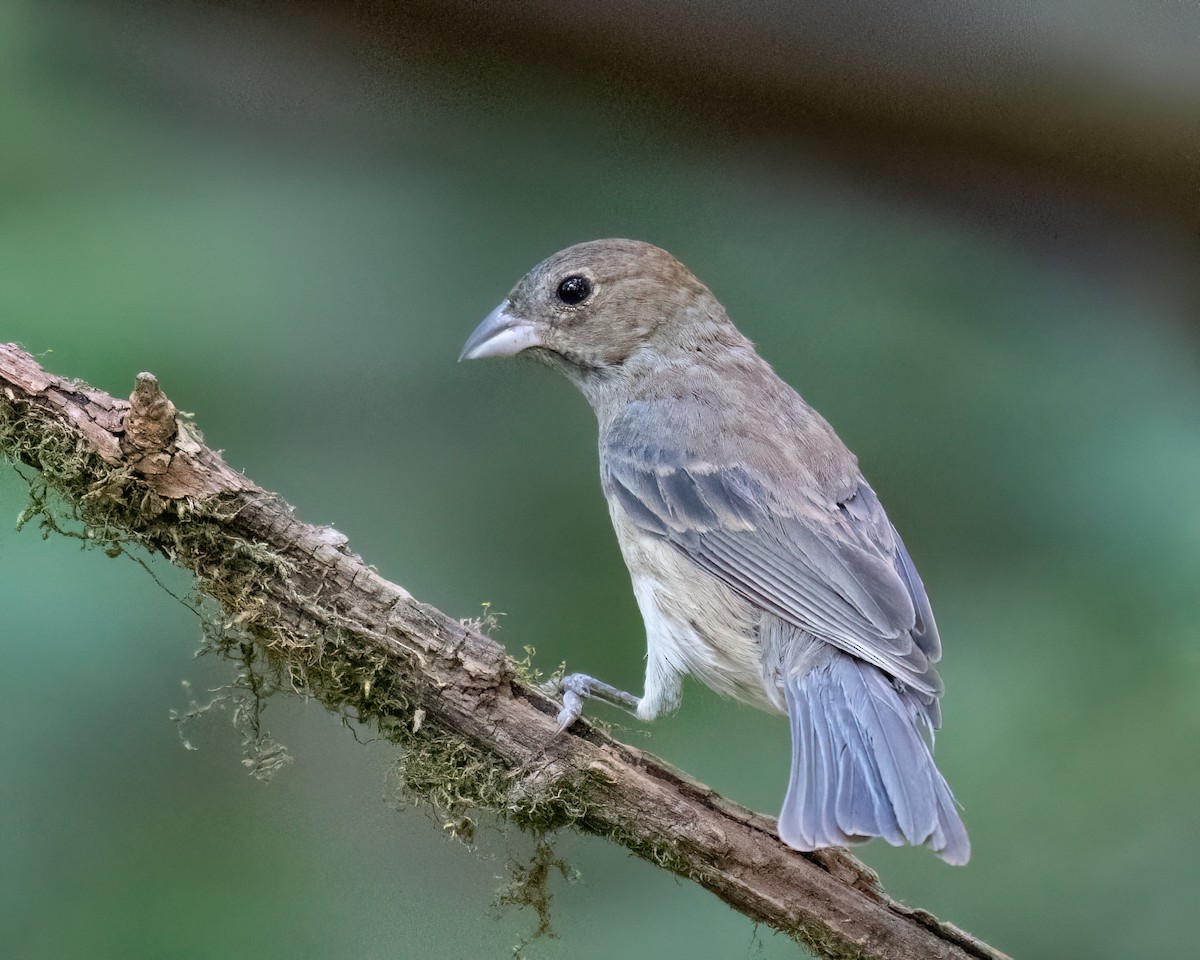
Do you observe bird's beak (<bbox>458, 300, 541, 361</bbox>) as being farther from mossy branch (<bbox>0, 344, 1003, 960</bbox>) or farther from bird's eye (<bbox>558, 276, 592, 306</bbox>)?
mossy branch (<bbox>0, 344, 1003, 960</bbox>)

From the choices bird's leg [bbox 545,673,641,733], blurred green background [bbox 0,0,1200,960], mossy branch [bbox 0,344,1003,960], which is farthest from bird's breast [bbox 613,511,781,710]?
blurred green background [bbox 0,0,1200,960]

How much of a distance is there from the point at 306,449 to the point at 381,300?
0.55m

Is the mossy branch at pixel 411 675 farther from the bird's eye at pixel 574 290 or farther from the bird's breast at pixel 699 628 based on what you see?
the bird's eye at pixel 574 290

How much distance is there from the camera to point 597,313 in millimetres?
3473

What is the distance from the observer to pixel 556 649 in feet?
11.7

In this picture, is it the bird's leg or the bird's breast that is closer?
the bird's leg

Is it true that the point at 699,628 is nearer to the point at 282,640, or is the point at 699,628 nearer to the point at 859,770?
the point at 859,770

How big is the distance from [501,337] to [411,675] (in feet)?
→ 4.11

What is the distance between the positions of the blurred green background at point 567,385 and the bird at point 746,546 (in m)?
0.47

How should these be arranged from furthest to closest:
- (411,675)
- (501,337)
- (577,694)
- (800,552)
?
(501,337)
(800,552)
(577,694)
(411,675)

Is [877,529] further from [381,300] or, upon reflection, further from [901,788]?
[381,300]

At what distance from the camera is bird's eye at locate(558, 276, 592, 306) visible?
343cm

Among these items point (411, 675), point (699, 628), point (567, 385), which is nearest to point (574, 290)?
point (567, 385)

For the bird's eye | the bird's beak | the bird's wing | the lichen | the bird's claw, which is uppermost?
the bird's eye
